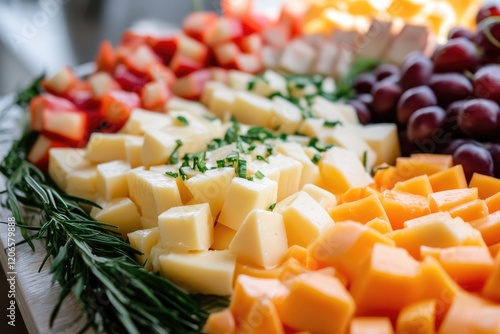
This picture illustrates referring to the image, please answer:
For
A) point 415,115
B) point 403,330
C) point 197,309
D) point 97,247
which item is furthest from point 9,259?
point 415,115

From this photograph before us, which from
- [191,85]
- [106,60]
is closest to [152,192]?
[191,85]

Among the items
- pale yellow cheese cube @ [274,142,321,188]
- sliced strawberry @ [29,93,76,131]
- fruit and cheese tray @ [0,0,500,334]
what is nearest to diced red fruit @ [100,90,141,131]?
fruit and cheese tray @ [0,0,500,334]

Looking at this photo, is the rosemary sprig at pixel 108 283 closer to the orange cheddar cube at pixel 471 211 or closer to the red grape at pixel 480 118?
the orange cheddar cube at pixel 471 211

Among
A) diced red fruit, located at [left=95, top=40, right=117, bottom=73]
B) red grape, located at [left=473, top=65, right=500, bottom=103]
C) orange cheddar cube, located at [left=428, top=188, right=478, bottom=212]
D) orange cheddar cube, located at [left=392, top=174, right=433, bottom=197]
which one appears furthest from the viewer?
diced red fruit, located at [left=95, top=40, right=117, bottom=73]

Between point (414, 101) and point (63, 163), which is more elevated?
point (414, 101)

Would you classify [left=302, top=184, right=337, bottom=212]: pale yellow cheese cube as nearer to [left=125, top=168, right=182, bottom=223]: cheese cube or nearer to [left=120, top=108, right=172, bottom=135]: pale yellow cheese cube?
[left=125, top=168, right=182, bottom=223]: cheese cube

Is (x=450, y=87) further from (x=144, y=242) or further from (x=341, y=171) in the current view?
(x=144, y=242)

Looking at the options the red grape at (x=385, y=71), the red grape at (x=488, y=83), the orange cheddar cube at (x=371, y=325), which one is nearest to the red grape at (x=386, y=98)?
the red grape at (x=385, y=71)

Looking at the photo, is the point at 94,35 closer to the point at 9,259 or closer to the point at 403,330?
the point at 9,259
